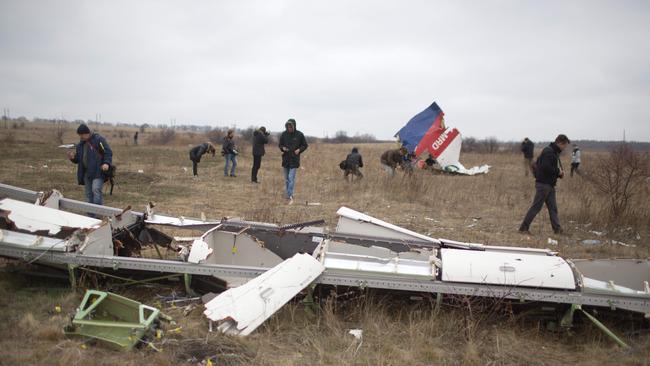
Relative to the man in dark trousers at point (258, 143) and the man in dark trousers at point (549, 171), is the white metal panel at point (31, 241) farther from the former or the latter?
the man in dark trousers at point (258, 143)

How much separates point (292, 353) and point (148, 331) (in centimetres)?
112

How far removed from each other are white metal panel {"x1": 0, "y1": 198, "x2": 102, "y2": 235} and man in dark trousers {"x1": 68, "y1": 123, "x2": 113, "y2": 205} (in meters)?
1.83

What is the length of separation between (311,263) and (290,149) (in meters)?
6.10

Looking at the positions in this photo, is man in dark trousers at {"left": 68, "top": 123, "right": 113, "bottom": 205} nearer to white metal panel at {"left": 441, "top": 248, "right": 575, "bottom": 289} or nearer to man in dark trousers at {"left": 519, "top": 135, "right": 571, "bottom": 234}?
white metal panel at {"left": 441, "top": 248, "right": 575, "bottom": 289}

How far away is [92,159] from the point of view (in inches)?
261

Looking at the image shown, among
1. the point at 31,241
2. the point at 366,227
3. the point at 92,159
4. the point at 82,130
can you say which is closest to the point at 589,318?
the point at 366,227

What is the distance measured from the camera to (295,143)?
1009 cm

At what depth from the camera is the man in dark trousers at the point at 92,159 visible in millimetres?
6617

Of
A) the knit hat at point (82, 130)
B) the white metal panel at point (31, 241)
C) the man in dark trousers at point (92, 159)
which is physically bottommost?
the white metal panel at point (31, 241)

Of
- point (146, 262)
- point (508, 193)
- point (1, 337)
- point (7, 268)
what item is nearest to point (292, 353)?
point (146, 262)

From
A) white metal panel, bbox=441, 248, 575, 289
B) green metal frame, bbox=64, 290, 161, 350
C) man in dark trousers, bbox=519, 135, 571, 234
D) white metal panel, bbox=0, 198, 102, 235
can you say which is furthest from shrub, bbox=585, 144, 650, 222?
white metal panel, bbox=0, 198, 102, 235

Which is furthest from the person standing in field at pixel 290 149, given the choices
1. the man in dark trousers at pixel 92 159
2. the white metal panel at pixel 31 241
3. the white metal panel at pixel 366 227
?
the white metal panel at pixel 31 241

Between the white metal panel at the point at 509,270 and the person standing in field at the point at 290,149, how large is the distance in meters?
6.09

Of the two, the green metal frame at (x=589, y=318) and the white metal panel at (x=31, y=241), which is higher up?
the white metal panel at (x=31, y=241)
